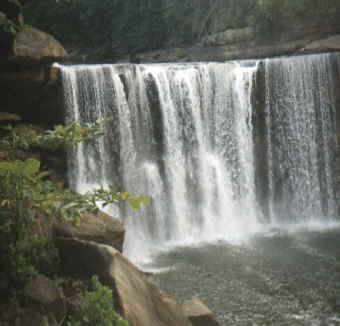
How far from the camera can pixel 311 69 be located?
14750mm

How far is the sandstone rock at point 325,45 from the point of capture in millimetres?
17375

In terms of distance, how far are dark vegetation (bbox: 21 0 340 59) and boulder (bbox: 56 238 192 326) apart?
69.9ft

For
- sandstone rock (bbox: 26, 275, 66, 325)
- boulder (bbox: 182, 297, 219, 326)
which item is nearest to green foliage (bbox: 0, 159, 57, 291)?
sandstone rock (bbox: 26, 275, 66, 325)

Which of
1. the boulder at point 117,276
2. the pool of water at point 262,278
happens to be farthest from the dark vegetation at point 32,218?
the pool of water at point 262,278

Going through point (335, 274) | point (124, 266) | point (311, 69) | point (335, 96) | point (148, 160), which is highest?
point (311, 69)

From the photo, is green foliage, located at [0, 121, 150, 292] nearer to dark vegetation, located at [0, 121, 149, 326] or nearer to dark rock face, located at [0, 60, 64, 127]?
dark vegetation, located at [0, 121, 149, 326]

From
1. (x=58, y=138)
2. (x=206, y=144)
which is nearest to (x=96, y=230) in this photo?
(x=58, y=138)

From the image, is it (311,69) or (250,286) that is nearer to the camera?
(250,286)

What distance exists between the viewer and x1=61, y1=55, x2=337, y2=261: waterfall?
12.7 metres

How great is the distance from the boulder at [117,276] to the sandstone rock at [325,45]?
1495 centimetres

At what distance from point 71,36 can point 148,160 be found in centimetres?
1899

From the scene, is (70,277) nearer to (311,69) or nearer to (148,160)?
(148,160)

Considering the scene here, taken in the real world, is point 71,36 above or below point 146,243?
above

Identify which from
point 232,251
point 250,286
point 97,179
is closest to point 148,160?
point 97,179
